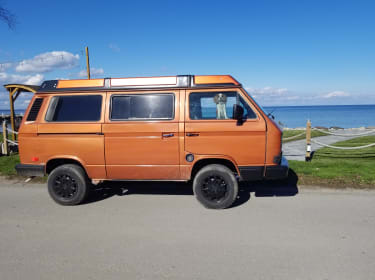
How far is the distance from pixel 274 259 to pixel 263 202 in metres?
2.10

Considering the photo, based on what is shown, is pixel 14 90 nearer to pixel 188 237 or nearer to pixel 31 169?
pixel 31 169

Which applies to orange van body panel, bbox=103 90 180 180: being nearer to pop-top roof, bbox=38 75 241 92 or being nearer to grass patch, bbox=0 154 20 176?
pop-top roof, bbox=38 75 241 92

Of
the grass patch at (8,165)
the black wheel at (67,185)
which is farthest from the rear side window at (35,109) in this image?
the grass patch at (8,165)

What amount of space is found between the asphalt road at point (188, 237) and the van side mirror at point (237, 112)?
5.47ft

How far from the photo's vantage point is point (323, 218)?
4.38 meters

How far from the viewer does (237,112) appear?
470 centimetres

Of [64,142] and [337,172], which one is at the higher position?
[64,142]

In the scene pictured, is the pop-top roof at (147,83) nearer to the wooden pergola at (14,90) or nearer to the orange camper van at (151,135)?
the orange camper van at (151,135)

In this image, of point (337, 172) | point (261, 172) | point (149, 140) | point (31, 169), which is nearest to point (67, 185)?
point (31, 169)

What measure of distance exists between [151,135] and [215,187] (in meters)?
1.52

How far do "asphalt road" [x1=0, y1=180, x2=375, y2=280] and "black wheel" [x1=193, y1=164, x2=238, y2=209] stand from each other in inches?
6.8

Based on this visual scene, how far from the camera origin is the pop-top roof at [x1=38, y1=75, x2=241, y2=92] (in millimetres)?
4926

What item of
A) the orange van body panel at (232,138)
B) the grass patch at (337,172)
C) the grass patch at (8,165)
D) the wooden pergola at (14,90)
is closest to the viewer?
the orange van body panel at (232,138)

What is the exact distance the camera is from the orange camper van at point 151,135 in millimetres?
4824
